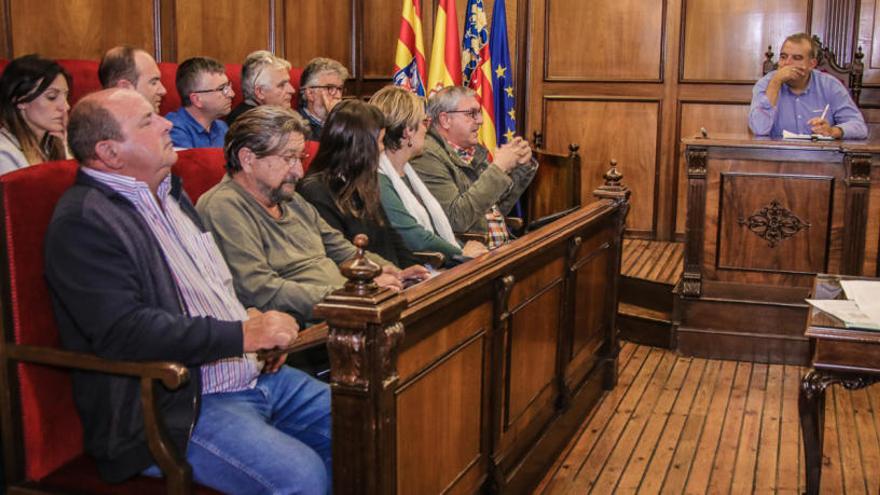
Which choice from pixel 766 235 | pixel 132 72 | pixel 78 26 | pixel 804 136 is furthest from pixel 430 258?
pixel 804 136

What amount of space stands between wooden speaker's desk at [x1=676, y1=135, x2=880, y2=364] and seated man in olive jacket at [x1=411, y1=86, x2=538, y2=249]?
1147mm

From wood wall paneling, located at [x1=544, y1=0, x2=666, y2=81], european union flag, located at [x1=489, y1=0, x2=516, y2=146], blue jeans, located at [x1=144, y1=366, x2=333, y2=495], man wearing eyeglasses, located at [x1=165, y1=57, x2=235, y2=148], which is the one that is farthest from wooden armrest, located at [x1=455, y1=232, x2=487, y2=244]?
wood wall paneling, located at [x1=544, y1=0, x2=666, y2=81]

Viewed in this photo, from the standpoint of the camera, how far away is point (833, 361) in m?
2.48

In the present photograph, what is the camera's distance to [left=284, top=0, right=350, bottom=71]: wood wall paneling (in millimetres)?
5270

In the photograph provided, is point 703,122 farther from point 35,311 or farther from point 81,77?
point 35,311

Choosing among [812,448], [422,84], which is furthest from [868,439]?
[422,84]

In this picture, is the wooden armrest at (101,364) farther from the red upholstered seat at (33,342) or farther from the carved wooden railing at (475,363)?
the carved wooden railing at (475,363)

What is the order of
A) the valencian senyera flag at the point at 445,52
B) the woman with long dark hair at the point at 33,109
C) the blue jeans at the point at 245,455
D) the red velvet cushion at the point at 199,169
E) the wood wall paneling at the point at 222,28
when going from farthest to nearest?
the valencian senyera flag at the point at 445,52, the wood wall paneling at the point at 222,28, the woman with long dark hair at the point at 33,109, the red velvet cushion at the point at 199,169, the blue jeans at the point at 245,455

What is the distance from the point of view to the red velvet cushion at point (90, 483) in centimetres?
190

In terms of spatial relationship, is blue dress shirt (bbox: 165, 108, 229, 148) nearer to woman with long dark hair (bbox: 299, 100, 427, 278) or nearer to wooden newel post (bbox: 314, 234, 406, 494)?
woman with long dark hair (bbox: 299, 100, 427, 278)

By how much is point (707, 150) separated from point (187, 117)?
7.99ft

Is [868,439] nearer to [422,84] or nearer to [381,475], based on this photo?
[381,475]

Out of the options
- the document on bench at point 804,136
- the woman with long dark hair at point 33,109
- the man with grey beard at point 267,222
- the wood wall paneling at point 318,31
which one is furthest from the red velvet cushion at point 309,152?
the document on bench at point 804,136

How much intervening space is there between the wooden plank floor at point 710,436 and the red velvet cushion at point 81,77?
2.23m
